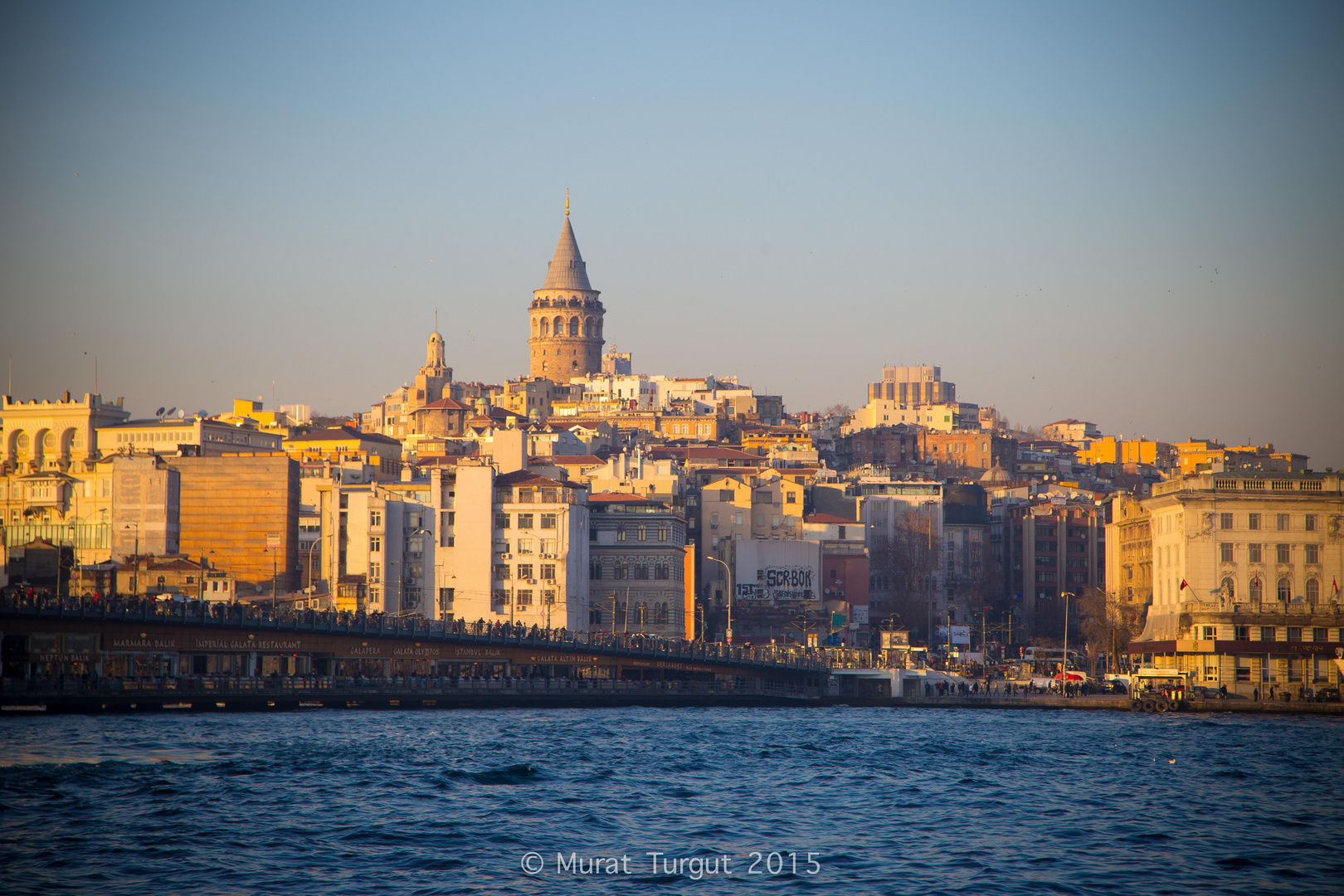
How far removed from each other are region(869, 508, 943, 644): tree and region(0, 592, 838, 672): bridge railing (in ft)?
87.3

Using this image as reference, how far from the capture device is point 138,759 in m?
50.6

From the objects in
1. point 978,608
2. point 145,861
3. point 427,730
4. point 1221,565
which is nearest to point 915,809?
point 145,861

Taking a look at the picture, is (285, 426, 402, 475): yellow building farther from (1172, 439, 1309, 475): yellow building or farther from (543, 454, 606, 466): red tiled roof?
(1172, 439, 1309, 475): yellow building

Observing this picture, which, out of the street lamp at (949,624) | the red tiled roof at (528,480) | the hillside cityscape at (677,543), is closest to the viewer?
the hillside cityscape at (677,543)

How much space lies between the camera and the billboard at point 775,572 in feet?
380

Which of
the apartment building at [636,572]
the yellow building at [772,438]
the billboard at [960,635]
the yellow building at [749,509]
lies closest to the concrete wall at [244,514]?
the apartment building at [636,572]

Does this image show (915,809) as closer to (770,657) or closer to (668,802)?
(668,802)

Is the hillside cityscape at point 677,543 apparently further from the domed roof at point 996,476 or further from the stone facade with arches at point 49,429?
the domed roof at point 996,476

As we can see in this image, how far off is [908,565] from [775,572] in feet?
57.7

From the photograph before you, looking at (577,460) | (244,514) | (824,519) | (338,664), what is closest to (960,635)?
(824,519)

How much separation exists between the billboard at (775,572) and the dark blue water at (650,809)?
46.5 metres

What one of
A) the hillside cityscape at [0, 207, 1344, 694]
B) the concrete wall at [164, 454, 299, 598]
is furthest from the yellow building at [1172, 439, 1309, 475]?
the concrete wall at [164, 454, 299, 598]

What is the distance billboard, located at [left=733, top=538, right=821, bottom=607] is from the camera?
116 m

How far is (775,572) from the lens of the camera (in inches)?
4577
